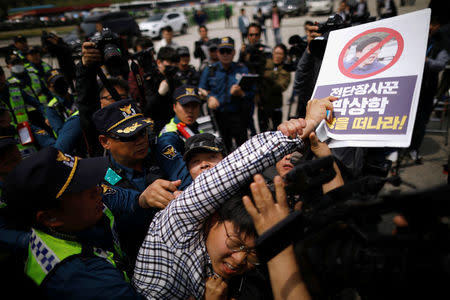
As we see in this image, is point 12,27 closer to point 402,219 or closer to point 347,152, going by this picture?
point 347,152

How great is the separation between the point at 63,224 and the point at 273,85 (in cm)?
432

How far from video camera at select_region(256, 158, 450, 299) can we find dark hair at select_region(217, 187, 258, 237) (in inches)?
13.7

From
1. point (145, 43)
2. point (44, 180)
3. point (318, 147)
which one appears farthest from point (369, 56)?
point (145, 43)

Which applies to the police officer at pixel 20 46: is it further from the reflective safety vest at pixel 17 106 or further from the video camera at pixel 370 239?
the video camera at pixel 370 239

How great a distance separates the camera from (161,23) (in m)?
16.8

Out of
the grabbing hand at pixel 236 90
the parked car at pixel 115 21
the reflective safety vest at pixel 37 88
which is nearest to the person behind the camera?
the grabbing hand at pixel 236 90

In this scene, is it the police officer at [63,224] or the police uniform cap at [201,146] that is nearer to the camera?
the police officer at [63,224]

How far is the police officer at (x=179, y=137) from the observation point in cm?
203

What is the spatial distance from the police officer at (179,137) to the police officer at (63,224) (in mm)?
797

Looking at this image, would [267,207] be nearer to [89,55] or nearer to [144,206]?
[144,206]

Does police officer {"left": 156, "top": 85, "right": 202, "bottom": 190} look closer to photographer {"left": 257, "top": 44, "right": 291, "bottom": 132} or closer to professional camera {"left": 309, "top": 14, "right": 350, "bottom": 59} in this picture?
professional camera {"left": 309, "top": 14, "right": 350, "bottom": 59}

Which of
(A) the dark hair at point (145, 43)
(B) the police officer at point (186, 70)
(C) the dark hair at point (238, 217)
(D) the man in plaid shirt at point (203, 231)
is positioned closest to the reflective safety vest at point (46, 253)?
(D) the man in plaid shirt at point (203, 231)

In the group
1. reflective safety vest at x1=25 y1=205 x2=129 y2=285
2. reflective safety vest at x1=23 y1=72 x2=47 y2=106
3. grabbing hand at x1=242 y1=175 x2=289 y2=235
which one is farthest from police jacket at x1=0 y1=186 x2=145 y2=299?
reflective safety vest at x1=23 y1=72 x2=47 y2=106

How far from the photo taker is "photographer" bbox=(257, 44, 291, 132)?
4746 mm
